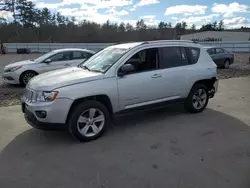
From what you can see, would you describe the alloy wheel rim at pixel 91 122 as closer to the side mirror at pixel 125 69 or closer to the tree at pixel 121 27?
the side mirror at pixel 125 69

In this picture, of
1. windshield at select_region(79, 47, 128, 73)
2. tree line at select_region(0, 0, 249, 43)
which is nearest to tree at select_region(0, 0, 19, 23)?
tree line at select_region(0, 0, 249, 43)

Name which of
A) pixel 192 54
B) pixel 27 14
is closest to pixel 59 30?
pixel 27 14

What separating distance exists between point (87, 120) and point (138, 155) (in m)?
1.15

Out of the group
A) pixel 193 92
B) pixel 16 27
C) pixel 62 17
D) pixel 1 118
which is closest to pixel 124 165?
pixel 193 92

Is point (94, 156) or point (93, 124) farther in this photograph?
point (93, 124)

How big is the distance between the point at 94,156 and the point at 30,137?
5.13 ft

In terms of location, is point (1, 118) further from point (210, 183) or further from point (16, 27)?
point (16, 27)

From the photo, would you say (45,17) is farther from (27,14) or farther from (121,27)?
(121,27)

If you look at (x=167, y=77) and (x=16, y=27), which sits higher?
(x=16, y=27)

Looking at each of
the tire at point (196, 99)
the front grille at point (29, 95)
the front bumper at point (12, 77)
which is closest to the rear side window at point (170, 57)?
the tire at point (196, 99)

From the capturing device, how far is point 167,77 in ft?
17.3

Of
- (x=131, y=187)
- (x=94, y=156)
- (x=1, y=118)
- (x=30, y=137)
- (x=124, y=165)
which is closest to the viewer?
(x=131, y=187)

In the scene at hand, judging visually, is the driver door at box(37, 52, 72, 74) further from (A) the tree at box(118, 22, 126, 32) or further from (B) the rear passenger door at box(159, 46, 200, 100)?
(A) the tree at box(118, 22, 126, 32)

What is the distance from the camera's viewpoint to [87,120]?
4453 mm
